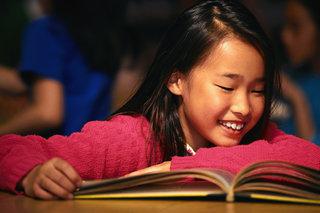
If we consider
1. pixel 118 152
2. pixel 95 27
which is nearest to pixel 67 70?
pixel 95 27

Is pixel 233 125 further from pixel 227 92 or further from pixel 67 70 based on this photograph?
pixel 67 70

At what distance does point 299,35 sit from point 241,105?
258 cm

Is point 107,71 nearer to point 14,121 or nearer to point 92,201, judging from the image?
point 14,121

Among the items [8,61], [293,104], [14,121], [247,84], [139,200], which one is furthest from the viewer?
[8,61]

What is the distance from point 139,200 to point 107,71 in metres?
1.83

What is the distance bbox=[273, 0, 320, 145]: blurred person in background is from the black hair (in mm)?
1197

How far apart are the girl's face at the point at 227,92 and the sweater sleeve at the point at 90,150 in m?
0.14

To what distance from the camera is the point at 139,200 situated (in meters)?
1.49

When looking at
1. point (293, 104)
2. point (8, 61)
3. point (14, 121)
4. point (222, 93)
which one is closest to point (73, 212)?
point (222, 93)

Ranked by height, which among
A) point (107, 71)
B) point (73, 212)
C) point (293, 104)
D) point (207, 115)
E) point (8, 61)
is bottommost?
point (73, 212)

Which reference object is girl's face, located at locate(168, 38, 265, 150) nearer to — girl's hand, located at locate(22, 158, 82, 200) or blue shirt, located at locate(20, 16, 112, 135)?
girl's hand, located at locate(22, 158, 82, 200)

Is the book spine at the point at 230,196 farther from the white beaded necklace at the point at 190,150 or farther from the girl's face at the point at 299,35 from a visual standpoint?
the girl's face at the point at 299,35

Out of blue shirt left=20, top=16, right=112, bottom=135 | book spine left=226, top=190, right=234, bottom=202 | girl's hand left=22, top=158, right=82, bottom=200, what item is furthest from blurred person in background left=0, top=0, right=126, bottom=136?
book spine left=226, top=190, right=234, bottom=202

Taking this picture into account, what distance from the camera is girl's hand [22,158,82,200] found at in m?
1.47
